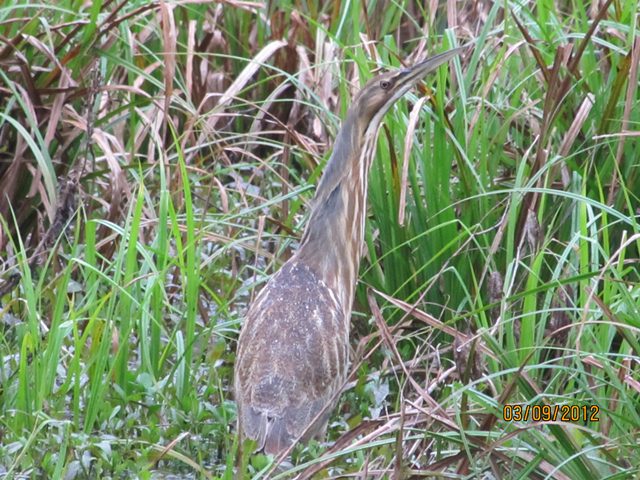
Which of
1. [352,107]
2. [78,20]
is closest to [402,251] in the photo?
[352,107]

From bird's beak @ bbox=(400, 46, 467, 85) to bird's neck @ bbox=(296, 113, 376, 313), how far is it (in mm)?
160

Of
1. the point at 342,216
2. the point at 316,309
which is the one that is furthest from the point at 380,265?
the point at 316,309

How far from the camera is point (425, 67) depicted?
3.08 meters

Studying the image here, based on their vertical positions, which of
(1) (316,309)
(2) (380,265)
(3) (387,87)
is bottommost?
(2) (380,265)

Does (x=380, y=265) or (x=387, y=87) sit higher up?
(x=387, y=87)

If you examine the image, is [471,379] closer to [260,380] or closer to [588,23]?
[260,380]

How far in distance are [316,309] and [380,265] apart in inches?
20.4
